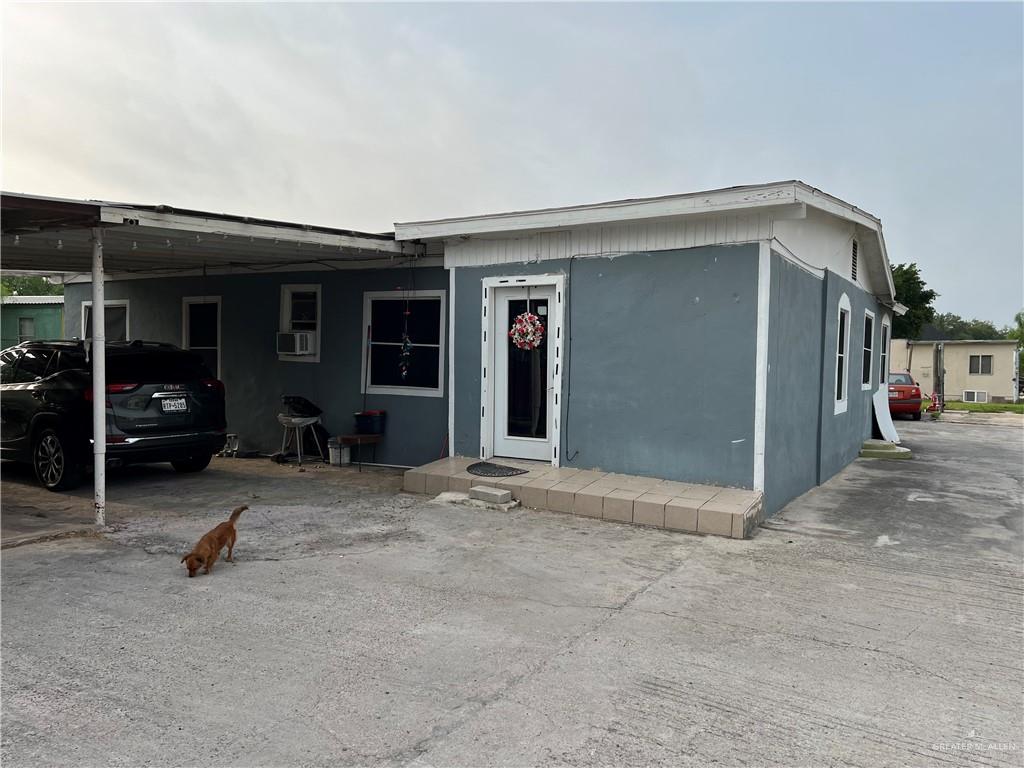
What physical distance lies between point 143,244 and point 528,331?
14.6 ft

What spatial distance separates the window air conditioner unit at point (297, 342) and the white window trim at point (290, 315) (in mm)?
67

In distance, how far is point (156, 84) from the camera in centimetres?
1155

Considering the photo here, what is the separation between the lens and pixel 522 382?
328 inches

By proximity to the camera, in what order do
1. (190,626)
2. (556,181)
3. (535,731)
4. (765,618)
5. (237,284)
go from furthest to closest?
(556,181) → (237,284) → (765,618) → (190,626) → (535,731)

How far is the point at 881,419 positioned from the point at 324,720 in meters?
13.5

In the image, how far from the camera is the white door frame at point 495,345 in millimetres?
7945

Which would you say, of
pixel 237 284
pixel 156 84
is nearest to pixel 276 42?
pixel 156 84

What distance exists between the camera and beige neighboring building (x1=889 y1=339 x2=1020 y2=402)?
36125 millimetres

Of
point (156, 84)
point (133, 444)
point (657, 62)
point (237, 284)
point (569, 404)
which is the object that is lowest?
point (133, 444)

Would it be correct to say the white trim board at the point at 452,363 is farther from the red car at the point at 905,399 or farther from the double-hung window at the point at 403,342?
the red car at the point at 905,399

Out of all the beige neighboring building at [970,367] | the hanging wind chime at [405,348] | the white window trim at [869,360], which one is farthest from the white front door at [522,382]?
the beige neighboring building at [970,367]

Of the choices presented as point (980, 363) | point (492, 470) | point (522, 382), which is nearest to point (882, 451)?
point (522, 382)

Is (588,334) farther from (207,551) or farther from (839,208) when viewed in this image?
(207,551)

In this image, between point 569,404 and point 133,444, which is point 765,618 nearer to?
point 569,404
